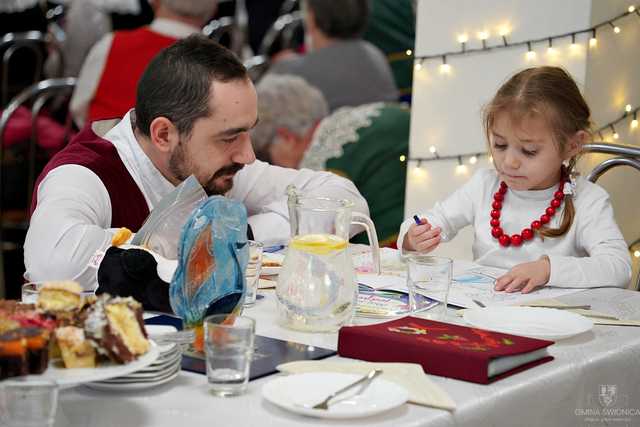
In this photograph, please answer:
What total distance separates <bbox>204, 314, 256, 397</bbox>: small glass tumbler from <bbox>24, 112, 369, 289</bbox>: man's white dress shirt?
2.55ft

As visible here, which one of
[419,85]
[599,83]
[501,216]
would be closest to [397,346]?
[501,216]

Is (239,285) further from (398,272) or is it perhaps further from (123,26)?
(123,26)

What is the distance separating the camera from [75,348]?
4.03 ft

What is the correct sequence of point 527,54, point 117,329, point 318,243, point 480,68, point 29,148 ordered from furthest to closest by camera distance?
point 29,148 → point 480,68 → point 527,54 → point 318,243 → point 117,329

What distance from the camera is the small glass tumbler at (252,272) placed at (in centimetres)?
181

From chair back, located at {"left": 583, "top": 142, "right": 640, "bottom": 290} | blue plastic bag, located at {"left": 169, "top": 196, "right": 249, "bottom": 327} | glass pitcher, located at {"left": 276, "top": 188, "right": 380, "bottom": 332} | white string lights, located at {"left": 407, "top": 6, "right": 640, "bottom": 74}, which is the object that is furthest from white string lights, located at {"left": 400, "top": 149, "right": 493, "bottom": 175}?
blue plastic bag, located at {"left": 169, "top": 196, "right": 249, "bottom": 327}

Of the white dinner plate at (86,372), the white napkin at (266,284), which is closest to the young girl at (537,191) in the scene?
the white napkin at (266,284)

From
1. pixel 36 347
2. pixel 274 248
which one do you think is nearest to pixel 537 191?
pixel 274 248

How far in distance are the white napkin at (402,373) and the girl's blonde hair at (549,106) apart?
1.01 m

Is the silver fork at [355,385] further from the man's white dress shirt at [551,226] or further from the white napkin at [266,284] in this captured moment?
the man's white dress shirt at [551,226]

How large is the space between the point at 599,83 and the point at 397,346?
1888 mm

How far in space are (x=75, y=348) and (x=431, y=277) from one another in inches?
28.8

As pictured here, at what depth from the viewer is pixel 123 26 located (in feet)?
18.9

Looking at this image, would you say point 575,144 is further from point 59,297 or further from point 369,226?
Result: point 59,297
